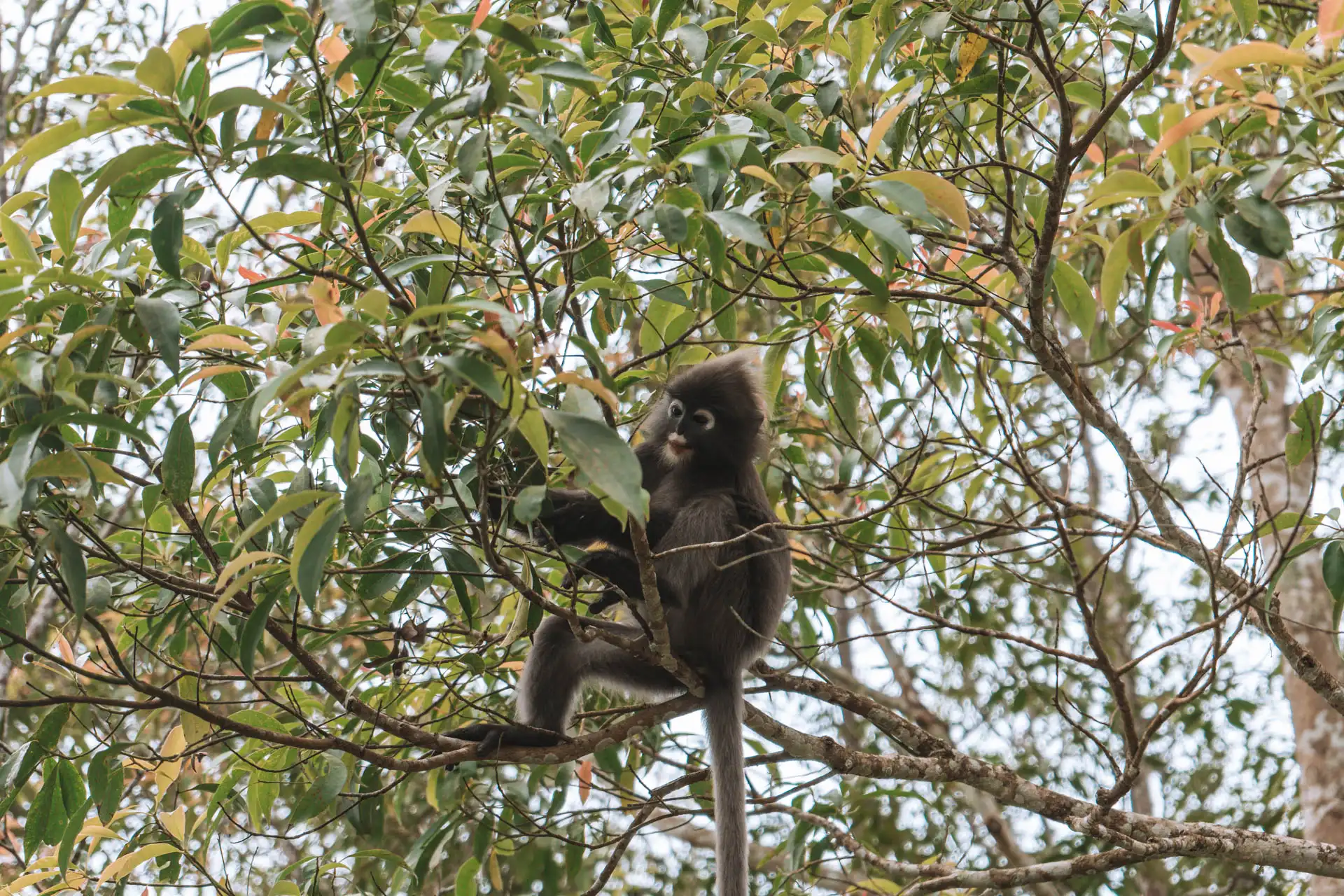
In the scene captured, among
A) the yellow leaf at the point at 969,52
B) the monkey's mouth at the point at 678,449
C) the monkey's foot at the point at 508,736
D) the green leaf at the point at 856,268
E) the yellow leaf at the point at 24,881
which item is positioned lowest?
the yellow leaf at the point at 24,881

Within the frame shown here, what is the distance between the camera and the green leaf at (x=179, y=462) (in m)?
1.84

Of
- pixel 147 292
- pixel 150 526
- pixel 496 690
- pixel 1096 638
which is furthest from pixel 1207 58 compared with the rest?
pixel 496 690

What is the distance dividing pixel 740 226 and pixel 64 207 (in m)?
1.05

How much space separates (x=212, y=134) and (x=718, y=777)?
5.72ft

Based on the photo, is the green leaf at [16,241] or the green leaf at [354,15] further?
the green leaf at [16,241]

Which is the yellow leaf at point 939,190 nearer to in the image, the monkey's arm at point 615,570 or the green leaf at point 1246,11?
the green leaf at point 1246,11

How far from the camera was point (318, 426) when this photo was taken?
71.6 inches

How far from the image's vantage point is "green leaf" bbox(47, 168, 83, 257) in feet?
5.76

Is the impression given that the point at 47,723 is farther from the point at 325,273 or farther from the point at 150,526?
the point at 325,273

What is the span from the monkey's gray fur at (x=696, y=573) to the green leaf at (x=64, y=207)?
3.75 ft

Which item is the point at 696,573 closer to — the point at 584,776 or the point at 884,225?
the point at 584,776

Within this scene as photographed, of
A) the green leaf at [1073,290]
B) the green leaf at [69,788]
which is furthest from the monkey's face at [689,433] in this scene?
the green leaf at [69,788]

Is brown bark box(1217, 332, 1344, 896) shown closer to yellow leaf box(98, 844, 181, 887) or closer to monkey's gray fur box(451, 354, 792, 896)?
monkey's gray fur box(451, 354, 792, 896)

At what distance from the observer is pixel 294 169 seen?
1.45 meters
